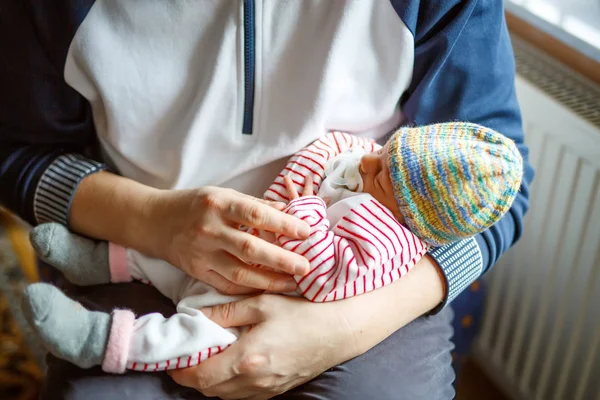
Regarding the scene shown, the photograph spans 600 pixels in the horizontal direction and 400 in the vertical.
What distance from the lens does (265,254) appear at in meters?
0.80

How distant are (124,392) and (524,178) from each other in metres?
0.64

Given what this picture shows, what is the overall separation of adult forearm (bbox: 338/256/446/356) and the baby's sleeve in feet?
0.55

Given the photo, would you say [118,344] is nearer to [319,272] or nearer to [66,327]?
[66,327]

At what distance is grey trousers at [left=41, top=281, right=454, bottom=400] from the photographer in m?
0.82

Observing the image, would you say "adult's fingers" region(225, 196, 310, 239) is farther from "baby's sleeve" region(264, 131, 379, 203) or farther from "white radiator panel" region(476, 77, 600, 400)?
"white radiator panel" region(476, 77, 600, 400)

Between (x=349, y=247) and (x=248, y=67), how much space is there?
29 cm

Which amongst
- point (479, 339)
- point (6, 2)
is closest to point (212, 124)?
point (6, 2)

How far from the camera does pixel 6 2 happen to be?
88 cm

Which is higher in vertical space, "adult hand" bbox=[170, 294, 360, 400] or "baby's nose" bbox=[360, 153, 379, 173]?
"baby's nose" bbox=[360, 153, 379, 173]

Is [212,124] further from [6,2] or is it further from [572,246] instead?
[572,246]

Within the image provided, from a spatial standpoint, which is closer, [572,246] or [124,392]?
[124,392]

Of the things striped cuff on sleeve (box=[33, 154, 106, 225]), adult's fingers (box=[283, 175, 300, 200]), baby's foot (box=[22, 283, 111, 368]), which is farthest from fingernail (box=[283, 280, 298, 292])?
striped cuff on sleeve (box=[33, 154, 106, 225])

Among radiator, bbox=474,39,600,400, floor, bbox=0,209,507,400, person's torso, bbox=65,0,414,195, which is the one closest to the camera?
person's torso, bbox=65,0,414,195

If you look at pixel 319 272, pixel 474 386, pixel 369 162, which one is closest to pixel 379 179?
pixel 369 162
